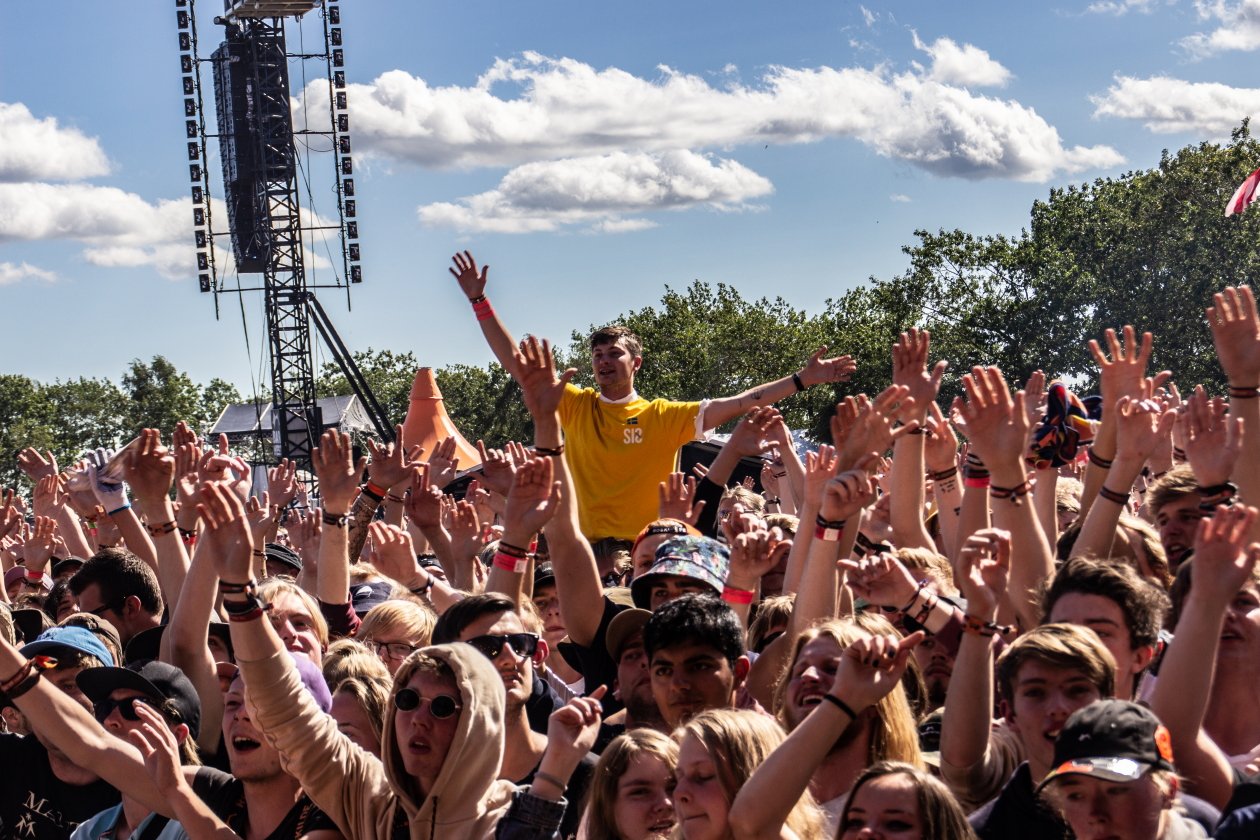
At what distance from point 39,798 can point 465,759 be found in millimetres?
2031

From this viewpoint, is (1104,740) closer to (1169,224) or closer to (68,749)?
(68,749)

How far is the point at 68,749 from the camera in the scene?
14.9ft

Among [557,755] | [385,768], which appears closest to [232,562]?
[385,768]

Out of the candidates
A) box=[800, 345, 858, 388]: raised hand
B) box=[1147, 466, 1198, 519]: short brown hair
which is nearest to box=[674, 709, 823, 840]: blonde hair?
box=[1147, 466, 1198, 519]: short brown hair

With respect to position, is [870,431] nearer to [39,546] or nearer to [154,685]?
[154,685]

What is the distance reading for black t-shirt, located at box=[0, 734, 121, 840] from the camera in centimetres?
484

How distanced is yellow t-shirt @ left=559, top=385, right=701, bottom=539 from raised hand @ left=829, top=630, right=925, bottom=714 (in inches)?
158

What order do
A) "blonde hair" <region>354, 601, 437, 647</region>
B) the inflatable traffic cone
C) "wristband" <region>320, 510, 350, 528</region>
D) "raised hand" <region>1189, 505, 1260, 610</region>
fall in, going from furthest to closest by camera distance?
the inflatable traffic cone, "wristband" <region>320, 510, 350, 528</region>, "blonde hair" <region>354, 601, 437, 647</region>, "raised hand" <region>1189, 505, 1260, 610</region>

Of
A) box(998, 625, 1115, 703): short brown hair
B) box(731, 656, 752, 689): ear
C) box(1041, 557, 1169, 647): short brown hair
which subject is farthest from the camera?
box(731, 656, 752, 689): ear

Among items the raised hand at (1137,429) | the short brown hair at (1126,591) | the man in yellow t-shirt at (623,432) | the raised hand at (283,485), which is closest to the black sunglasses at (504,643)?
the short brown hair at (1126,591)

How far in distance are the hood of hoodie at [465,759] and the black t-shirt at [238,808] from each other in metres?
0.35

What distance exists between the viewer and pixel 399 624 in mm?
5238

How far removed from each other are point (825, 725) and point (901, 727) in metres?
0.44

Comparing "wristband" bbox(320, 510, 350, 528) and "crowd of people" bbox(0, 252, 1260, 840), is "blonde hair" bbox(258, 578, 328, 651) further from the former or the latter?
"wristband" bbox(320, 510, 350, 528)
